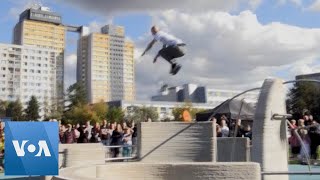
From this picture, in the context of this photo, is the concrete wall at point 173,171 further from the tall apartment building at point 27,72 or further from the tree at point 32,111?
the tall apartment building at point 27,72

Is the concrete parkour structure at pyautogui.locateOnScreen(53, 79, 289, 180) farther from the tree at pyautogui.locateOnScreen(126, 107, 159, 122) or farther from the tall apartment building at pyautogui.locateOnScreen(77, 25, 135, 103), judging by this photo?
the tall apartment building at pyautogui.locateOnScreen(77, 25, 135, 103)

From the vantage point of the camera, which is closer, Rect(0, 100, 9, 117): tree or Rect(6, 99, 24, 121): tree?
Rect(0, 100, 9, 117): tree

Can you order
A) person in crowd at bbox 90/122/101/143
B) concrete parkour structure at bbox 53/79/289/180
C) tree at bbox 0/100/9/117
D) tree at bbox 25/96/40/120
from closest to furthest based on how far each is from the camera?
concrete parkour structure at bbox 53/79/289/180 < person in crowd at bbox 90/122/101/143 < tree at bbox 0/100/9/117 < tree at bbox 25/96/40/120

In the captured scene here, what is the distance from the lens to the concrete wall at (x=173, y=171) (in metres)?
7.24

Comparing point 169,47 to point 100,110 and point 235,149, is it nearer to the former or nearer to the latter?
point 235,149

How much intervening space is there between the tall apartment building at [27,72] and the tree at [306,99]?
93887 mm

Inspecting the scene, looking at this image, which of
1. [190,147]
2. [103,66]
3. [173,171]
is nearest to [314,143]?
[190,147]

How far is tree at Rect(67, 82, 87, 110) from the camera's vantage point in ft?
341

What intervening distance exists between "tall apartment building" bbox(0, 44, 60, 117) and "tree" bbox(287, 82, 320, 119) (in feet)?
308

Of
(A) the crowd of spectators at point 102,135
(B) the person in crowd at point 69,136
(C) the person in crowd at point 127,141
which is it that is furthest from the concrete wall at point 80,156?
(B) the person in crowd at point 69,136

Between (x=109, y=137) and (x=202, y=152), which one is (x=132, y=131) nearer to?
(x=109, y=137)

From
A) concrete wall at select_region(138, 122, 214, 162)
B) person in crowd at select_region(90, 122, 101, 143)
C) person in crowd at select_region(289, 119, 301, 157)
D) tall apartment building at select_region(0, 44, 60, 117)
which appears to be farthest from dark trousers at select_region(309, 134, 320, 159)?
tall apartment building at select_region(0, 44, 60, 117)

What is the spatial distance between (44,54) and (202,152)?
496 feet

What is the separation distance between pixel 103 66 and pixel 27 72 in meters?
42.4
